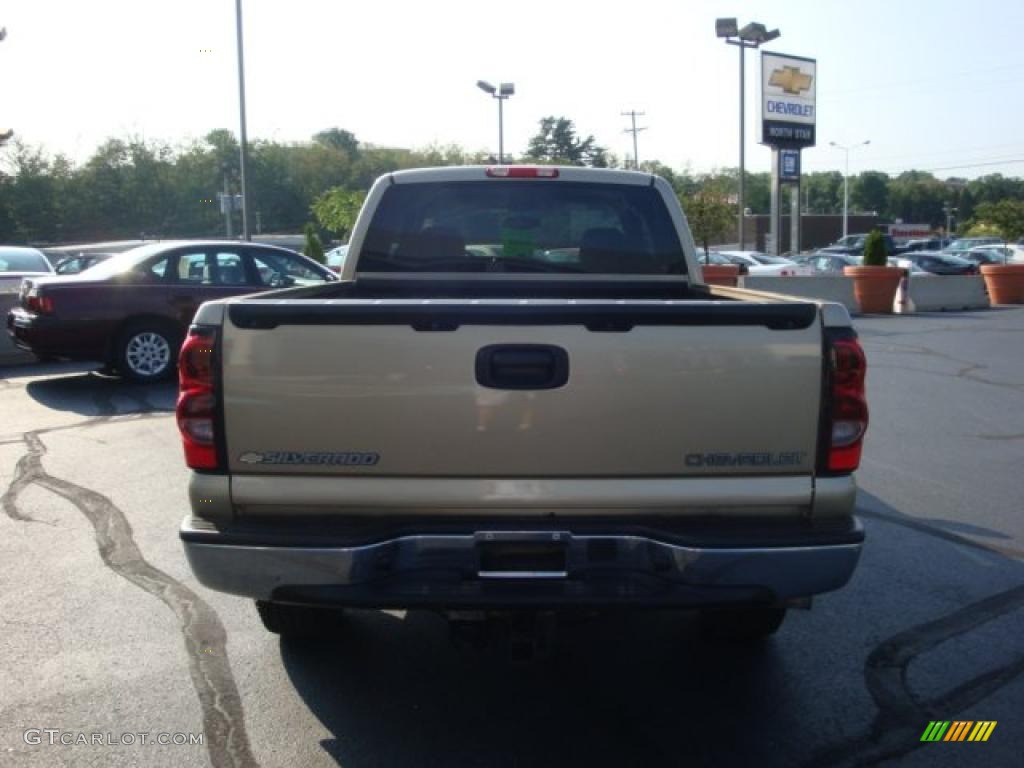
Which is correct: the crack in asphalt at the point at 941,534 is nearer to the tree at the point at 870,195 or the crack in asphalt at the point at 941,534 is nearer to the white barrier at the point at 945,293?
the white barrier at the point at 945,293

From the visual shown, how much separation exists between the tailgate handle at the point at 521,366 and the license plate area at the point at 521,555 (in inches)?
19.4

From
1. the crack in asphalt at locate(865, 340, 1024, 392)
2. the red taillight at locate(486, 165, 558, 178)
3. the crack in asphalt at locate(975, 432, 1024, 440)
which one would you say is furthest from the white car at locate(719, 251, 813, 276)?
the red taillight at locate(486, 165, 558, 178)

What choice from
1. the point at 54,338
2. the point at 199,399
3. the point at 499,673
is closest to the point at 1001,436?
the point at 499,673

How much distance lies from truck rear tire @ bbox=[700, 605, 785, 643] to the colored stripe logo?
2.48 ft

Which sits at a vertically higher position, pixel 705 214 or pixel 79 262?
pixel 705 214

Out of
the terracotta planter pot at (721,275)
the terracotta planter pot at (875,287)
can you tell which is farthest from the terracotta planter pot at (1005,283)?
the terracotta planter pot at (721,275)

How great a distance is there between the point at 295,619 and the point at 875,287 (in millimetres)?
21679

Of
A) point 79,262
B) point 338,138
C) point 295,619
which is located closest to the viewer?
point 295,619

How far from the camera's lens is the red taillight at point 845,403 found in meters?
3.44

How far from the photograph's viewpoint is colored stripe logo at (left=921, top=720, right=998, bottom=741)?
12.4 ft

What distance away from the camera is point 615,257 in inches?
222

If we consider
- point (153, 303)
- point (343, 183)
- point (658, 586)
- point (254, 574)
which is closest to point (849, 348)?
point (658, 586)

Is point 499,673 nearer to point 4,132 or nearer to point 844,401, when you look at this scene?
point 844,401

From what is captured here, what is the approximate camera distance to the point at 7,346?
14297 millimetres
